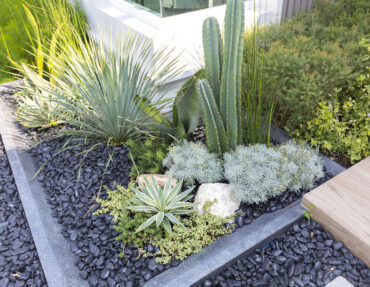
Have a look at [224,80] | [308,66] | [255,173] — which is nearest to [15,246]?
[255,173]

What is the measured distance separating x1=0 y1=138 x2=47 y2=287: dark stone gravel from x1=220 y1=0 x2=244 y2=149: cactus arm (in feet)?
4.85

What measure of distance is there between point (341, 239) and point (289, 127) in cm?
98

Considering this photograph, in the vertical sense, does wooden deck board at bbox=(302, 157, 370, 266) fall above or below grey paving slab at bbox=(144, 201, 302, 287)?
above

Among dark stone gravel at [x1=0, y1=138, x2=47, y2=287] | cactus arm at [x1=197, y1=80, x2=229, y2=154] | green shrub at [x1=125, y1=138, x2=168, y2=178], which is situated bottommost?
dark stone gravel at [x1=0, y1=138, x2=47, y2=287]

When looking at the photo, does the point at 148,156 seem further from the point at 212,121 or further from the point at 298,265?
the point at 298,265

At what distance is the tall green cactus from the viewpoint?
1.97 meters

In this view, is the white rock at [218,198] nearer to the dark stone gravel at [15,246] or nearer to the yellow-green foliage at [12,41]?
the dark stone gravel at [15,246]

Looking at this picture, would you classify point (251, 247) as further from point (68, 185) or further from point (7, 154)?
point (7, 154)

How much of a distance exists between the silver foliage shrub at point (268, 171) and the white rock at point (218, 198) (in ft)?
0.18

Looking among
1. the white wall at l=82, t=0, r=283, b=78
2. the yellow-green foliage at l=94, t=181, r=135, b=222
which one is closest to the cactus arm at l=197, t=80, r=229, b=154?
the yellow-green foliage at l=94, t=181, r=135, b=222

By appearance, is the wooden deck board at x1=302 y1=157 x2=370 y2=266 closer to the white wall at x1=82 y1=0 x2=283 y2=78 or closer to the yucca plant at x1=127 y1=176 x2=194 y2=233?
the yucca plant at x1=127 y1=176 x2=194 y2=233

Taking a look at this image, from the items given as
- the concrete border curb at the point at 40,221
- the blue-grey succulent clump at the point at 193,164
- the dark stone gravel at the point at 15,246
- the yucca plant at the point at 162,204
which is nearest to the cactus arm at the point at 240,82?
the blue-grey succulent clump at the point at 193,164

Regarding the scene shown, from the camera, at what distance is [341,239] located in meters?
1.83

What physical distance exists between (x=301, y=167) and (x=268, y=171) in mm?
229
